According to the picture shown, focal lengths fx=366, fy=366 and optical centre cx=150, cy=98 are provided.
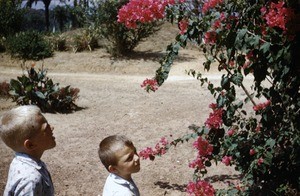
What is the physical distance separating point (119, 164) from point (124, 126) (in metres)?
3.90

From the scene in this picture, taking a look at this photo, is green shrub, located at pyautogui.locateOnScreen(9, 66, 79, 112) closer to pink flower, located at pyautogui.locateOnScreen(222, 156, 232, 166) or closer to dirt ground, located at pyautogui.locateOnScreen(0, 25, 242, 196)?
dirt ground, located at pyautogui.locateOnScreen(0, 25, 242, 196)

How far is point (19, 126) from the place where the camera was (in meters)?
1.78

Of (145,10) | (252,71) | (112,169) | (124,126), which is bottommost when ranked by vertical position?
(124,126)

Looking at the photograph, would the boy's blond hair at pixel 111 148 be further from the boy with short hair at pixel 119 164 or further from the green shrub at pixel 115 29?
the green shrub at pixel 115 29

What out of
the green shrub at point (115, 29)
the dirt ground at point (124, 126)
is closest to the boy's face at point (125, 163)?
the dirt ground at point (124, 126)

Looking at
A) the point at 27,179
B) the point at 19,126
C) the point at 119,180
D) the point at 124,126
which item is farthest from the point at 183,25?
the point at 124,126

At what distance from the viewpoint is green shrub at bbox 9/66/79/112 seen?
6.57m

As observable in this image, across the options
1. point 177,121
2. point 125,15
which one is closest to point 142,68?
point 177,121

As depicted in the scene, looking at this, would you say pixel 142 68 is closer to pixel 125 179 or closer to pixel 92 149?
pixel 92 149

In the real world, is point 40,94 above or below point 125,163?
below

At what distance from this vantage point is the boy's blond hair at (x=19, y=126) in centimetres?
178

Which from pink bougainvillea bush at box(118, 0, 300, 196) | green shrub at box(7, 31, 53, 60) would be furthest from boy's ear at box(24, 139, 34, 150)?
green shrub at box(7, 31, 53, 60)

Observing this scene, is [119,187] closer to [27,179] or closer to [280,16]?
[27,179]

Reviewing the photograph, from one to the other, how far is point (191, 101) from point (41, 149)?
5.61 meters
